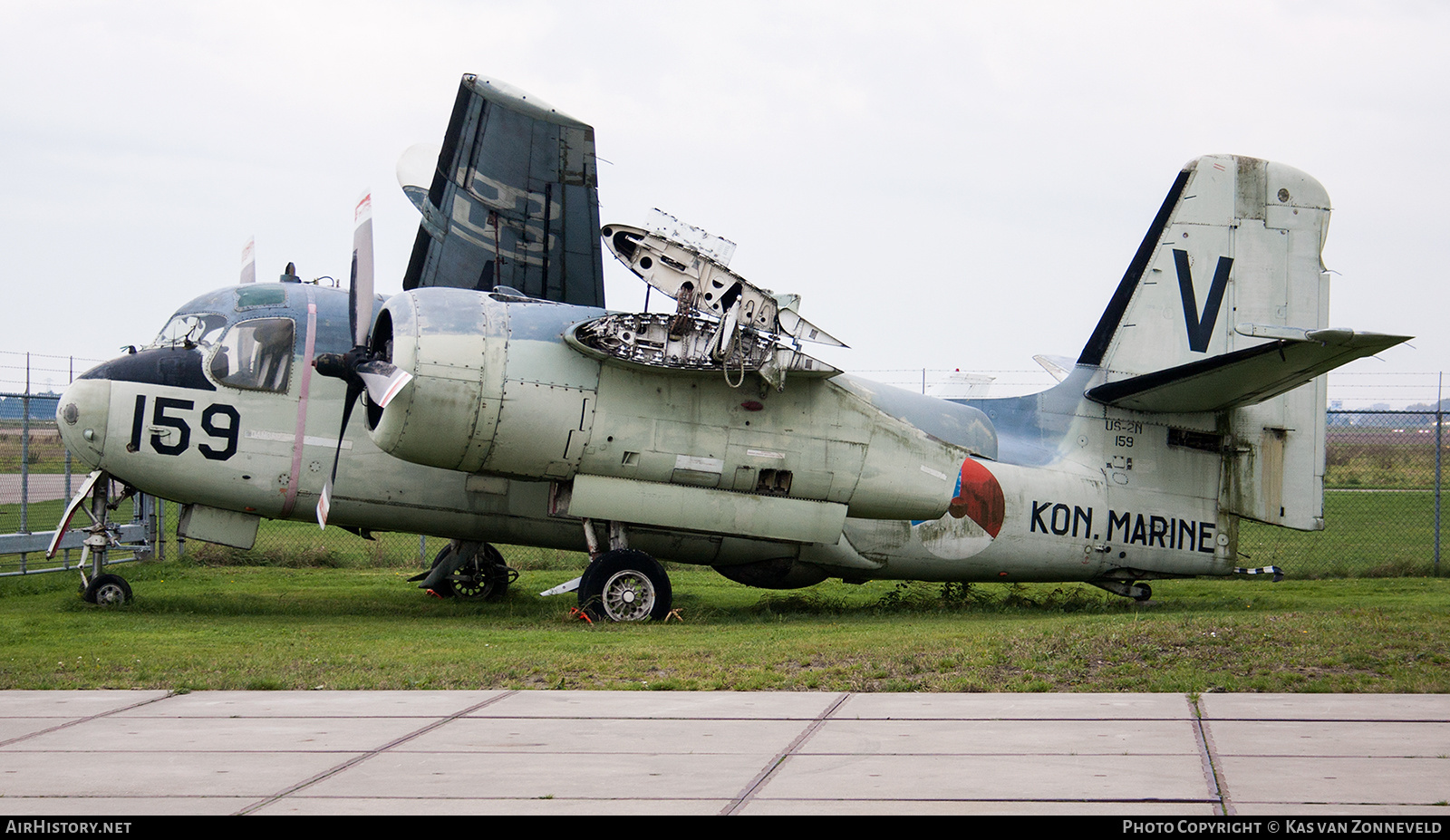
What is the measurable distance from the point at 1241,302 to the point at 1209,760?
12.1 m

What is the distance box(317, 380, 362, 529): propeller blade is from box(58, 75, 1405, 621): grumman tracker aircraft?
5 centimetres

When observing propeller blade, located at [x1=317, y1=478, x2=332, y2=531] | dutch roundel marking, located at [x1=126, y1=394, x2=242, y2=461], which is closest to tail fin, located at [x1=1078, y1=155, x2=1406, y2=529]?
propeller blade, located at [x1=317, y1=478, x2=332, y2=531]

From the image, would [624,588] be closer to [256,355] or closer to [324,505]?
[324,505]

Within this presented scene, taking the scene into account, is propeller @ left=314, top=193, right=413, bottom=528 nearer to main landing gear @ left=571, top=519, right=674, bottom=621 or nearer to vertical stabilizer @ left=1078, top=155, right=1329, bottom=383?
main landing gear @ left=571, top=519, right=674, bottom=621

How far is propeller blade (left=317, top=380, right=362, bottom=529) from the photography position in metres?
14.1

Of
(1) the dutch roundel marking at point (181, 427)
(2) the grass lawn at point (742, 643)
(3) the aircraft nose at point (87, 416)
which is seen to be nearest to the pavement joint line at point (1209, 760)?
(2) the grass lawn at point (742, 643)

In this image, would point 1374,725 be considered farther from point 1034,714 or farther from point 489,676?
point 489,676

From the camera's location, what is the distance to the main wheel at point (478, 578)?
17.1 meters

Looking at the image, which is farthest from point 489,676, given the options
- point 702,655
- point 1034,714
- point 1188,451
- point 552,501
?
point 1188,451

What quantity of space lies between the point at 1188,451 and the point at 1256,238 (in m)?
2.97

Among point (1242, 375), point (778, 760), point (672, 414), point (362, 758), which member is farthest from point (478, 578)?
point (778, 760)

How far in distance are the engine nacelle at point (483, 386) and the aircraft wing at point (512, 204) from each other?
7.22ft

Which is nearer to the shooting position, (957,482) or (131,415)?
(131,415)
